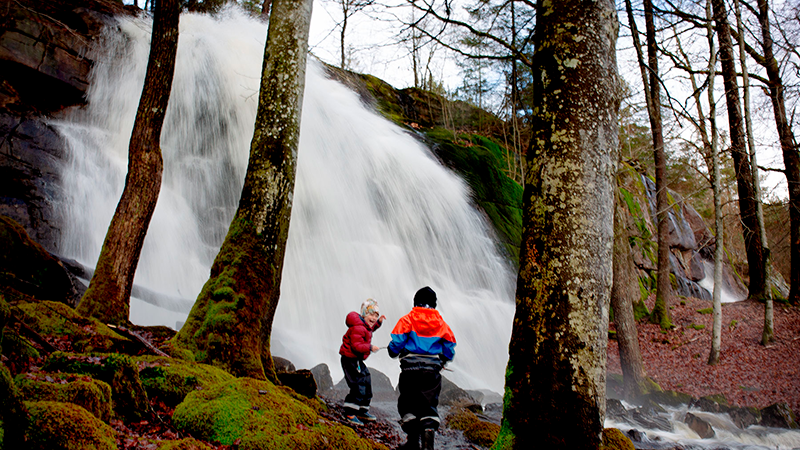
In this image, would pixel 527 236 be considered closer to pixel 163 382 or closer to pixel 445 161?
pixel 163 382

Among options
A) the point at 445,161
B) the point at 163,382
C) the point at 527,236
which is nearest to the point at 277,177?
the point at 163,382

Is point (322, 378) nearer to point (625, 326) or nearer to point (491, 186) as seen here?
point (625, 326)

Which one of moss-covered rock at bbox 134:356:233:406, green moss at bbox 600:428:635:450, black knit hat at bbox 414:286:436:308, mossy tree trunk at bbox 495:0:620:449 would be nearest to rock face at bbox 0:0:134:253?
moss-covered rock at bbox 134:356:233:406

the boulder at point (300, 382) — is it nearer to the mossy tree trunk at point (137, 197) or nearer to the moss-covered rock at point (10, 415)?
the mossy tree trunk at point (137, 197)

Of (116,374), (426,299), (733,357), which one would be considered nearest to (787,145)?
(733,357)

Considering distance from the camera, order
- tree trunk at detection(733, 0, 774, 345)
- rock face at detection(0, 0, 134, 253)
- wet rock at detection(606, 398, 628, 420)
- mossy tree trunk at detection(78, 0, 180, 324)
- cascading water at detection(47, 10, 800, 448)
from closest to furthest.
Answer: mossy tree trunk at detection(78, 0, 180, 324) < rock face at detection(0, 0, 134, 253) < wet rock at detection(606, 398, 628, 420) < cascading water at detection(47, 10, 800, 448) < tree trunk at detection(733, 0, 774, 345)

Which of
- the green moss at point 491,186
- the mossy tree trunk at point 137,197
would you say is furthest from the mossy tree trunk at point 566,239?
the green moss at point 491,186

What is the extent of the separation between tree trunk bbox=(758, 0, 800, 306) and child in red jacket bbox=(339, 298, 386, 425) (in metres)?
14.1

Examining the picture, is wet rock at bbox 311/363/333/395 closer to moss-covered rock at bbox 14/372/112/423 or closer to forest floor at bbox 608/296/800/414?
moss-covered rock at bbox 14/372/112/423

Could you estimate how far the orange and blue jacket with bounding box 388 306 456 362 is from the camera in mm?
4434

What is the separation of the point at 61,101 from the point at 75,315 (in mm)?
8584

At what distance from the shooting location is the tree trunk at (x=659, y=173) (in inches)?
520

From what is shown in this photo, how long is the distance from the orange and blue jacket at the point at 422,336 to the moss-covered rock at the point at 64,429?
3.00m

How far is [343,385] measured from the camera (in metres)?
8.26
